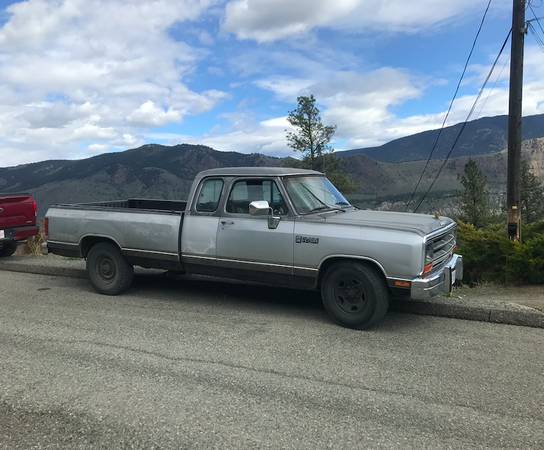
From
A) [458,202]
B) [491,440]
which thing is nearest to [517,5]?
[491,440]

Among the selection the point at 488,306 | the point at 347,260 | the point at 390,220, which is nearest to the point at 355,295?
the point at 347,260

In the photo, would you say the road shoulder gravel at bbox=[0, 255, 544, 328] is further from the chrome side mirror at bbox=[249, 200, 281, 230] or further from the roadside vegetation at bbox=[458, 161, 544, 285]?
the chrome side mirror at bbox=[249, 200, 281, 230]

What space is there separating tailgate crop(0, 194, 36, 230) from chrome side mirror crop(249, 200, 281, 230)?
6690 millimetres

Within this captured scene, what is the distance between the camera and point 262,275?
6.32m

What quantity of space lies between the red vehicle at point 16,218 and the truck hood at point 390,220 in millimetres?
7230

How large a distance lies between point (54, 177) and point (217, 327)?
195982 millimetres

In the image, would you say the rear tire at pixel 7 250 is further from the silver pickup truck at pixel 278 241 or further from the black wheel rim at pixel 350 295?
the black wheel rim at pixel 350 295

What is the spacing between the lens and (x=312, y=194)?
6625 millimetres

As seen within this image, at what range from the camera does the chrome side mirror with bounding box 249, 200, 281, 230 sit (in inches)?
238

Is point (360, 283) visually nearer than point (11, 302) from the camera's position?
Yes

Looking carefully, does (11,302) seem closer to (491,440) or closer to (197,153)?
(491,440)

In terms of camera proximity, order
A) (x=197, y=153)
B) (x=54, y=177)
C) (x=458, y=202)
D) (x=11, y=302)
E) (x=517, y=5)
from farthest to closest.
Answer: (x=197, y=153)
(x=54, y=177)
(x=458, y=202)
(x=517, y=5)
(x=11, y=302)

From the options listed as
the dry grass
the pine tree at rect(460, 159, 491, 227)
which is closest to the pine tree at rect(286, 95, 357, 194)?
the pine tree at rect(460, 159, 491, 227)

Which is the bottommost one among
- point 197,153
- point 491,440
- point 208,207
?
point 491,440
